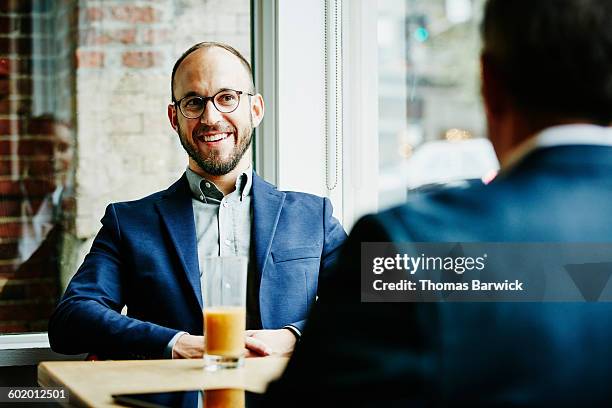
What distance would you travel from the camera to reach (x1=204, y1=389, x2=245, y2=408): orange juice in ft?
4.04

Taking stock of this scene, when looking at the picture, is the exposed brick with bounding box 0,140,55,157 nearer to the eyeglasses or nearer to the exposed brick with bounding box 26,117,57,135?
the exposed brick with bounding box 26,117,57,135

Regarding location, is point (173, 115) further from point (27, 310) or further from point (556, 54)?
point (556, 54)

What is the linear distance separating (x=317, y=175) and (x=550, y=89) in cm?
182

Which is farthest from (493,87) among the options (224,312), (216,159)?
(216,159)

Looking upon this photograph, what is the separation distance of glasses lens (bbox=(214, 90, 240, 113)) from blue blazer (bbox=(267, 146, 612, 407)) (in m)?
1.41

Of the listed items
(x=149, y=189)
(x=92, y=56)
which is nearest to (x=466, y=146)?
(x=149, y=189)

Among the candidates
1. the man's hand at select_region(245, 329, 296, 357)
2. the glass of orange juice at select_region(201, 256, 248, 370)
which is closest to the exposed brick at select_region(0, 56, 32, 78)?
the man's hand at select_region(245, 329, 296, 357)

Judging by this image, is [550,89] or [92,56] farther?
[92,56]

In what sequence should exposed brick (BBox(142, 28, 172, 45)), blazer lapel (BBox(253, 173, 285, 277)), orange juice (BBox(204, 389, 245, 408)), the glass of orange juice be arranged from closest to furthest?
orange juice (BBox(204, 389, 245, 408)) → the glass of orange juice → blazer lapel (BBox(253, 173, 285, 277)) → exposed brick (BBox(142, 28, 172, 45))

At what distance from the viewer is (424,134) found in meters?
2.71

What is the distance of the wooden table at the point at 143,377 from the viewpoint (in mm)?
1321

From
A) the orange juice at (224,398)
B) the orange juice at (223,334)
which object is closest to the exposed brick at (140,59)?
the orange juice at (223,334)

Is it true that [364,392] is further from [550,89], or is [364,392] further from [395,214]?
[550,89]

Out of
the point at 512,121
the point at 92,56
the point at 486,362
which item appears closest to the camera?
the point at 486,362
